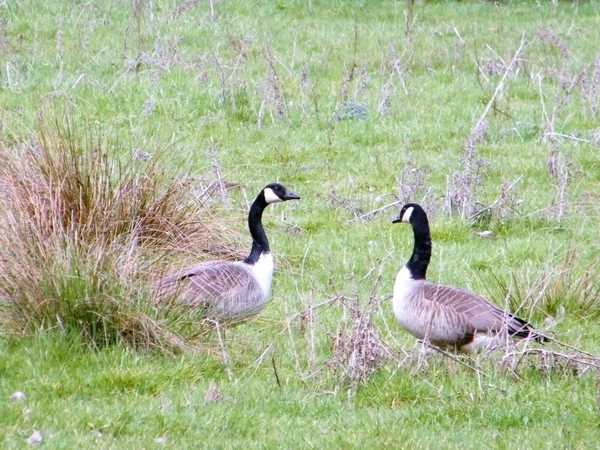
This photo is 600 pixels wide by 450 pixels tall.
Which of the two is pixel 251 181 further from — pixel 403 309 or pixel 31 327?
pixel 31 327

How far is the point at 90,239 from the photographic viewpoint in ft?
25.9

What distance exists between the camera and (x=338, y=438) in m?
5.60

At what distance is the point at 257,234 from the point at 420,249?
1.33 m

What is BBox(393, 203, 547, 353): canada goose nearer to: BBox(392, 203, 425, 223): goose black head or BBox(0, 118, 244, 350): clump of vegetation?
BBox(392, 203, 425, 223): goose black head

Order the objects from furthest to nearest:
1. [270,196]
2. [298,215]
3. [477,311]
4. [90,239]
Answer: [298,215] → [270,196] → [90,239] → [477,311]

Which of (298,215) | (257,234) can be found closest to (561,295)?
(257,234)

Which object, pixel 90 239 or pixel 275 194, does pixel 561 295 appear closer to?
pixel 275 194

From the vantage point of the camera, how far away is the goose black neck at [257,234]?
8273 mm

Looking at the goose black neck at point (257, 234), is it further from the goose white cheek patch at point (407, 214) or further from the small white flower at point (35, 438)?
the small white flower at point (35, 438)

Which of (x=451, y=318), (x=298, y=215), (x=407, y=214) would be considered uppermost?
(x=407, y=214)

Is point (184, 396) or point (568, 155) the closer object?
point (184, 396)

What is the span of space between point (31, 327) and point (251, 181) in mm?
4992

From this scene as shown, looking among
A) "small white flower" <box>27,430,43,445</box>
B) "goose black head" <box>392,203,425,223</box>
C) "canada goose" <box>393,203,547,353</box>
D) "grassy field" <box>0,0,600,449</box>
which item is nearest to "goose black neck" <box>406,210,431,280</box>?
"goose black head" <box>392,203,425,223</box>

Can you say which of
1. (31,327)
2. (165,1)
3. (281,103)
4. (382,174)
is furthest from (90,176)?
(165,1)
